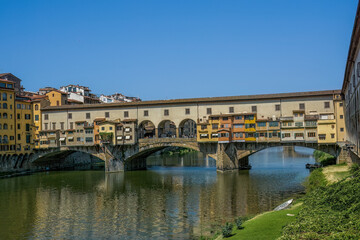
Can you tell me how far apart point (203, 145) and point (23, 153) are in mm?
37212

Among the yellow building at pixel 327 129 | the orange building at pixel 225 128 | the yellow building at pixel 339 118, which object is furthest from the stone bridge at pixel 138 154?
the yellow building at pixel 339 118

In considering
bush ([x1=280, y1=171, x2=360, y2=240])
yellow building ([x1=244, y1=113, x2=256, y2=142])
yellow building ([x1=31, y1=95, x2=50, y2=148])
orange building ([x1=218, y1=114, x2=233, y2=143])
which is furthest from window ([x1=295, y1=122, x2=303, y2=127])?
yellow building ([x1=31, y1=95, x2=50, y2=148])

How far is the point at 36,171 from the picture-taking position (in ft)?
245

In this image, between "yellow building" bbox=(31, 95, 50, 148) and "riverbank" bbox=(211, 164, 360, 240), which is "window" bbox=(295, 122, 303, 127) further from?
"yellow building" bbox=(31, 95, 50, 148)

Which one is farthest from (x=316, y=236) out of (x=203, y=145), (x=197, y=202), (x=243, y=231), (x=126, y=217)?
(x=203, y=145)

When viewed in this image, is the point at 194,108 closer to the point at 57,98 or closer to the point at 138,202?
the point at 138,202

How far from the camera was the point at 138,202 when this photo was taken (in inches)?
1537

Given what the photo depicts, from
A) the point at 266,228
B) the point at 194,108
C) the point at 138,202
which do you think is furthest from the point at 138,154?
the point at 266,228

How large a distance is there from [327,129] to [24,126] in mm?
57389

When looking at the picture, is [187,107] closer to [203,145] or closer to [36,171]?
[203,145]

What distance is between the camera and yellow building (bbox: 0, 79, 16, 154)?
225 feet

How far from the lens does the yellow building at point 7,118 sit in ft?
225

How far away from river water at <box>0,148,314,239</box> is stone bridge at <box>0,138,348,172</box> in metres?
3.56

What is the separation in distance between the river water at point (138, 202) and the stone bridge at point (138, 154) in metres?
3.56
